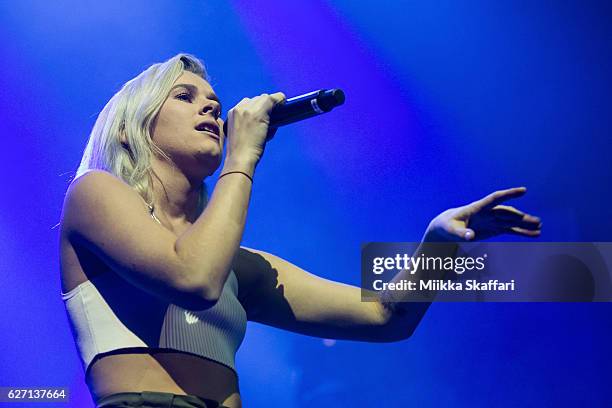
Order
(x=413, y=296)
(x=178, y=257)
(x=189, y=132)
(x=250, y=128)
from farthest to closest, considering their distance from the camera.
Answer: (x=413, y=296) < (x=189, y=132) < (x=250, y=128) < (x=178, y=257)

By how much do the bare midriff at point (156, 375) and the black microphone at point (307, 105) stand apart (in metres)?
0.41

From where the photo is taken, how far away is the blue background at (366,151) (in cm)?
189

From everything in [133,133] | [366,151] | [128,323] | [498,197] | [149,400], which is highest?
[366,151]

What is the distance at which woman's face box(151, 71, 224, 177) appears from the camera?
1.35 meters

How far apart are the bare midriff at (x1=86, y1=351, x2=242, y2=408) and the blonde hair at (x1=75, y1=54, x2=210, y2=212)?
268 millimetres

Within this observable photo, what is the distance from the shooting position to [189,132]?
4.47ft

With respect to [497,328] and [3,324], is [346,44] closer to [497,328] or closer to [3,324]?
[497,328]

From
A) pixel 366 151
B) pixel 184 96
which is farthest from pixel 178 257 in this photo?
pixel 366 151

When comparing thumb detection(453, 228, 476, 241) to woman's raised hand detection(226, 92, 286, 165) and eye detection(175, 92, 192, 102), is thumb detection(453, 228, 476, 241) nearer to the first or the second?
woman's raised hand detection(226, 92, 286, 165)

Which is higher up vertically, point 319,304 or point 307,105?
point 307,105

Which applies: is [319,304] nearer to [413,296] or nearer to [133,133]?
[413,296]

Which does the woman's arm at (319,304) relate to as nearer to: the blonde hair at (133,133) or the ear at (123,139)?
the blonde hair at (133,133)

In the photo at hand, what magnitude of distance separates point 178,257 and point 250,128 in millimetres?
263

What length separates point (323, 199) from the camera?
2016mm
